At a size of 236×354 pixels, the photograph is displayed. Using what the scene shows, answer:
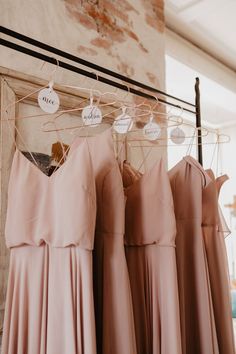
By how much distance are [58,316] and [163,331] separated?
301 mm

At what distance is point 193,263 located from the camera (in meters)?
1.13

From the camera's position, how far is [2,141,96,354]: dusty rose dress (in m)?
0.84

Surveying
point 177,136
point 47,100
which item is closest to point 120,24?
Result: point 177,136

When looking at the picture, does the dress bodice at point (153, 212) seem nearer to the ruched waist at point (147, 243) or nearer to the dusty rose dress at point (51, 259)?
the ruched waist at point (147, 243)

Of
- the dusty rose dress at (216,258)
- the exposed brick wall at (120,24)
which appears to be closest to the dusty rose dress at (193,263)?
the dusty rose dress at (216,258)

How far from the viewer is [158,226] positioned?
1010mm

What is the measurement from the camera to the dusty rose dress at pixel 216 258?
114 cm

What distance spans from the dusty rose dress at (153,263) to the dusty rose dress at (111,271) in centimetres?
11

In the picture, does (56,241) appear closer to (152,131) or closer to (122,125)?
(122,125)

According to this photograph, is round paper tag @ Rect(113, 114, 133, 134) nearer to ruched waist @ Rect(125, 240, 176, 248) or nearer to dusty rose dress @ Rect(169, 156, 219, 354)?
dusty rose dress @ Rect(169, 156, 219, 354)

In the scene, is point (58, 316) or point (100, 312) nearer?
point (58, 316)

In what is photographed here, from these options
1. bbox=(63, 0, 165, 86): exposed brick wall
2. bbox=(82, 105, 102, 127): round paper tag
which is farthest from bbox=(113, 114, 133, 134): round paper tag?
bbox=(63, 0, 165, 86): exposed brick wall

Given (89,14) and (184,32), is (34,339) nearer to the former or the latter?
(89,14)

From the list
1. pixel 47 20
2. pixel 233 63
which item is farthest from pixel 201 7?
pixel 47 20
